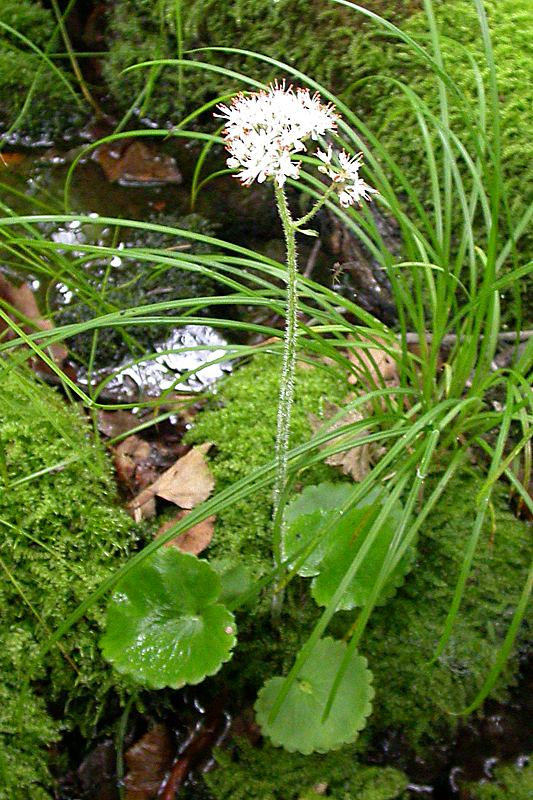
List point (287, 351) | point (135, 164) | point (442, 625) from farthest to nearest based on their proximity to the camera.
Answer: point (135, 164) < point (442, 625) < point (287, 351)

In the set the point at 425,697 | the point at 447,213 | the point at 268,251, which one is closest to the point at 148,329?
the point at 268,251

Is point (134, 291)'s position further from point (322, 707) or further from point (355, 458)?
point (322, 707)

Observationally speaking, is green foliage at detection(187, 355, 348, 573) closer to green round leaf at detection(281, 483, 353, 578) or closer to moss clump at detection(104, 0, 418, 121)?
green round leaf at detection(281, 483, 353, 578)

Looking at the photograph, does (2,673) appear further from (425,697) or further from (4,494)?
(425,697)

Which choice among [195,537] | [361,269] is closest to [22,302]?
[195,537]

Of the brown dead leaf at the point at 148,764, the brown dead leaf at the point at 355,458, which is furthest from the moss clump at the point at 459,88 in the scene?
the brown dead leaf at the point at 148,764

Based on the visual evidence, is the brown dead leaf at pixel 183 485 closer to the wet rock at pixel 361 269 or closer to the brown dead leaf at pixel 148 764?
the brown dead leaf at pixel 148 764
